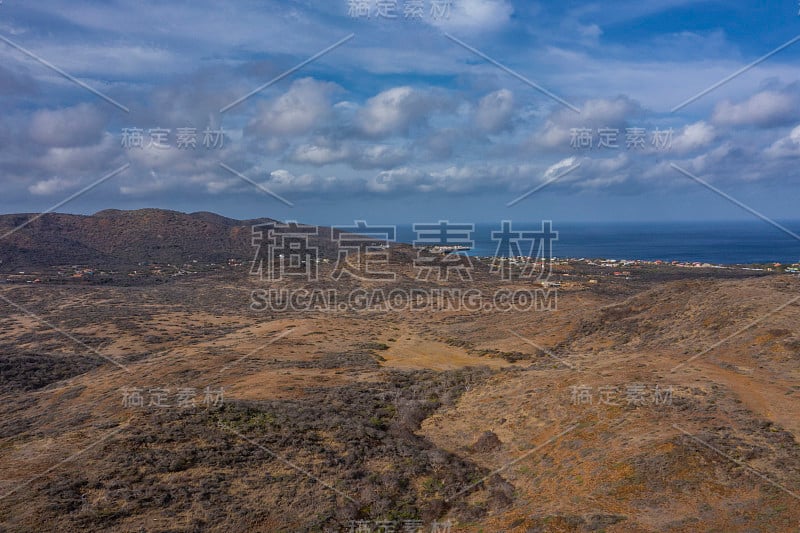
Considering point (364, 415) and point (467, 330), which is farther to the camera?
point (467, 330)

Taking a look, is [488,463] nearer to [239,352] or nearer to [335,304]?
[239,352]

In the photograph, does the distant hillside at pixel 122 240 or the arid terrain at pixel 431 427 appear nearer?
the arid terrain at pixel 431 427

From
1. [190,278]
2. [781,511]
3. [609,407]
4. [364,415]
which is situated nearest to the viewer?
[781,511]

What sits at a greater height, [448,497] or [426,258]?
[426,258]

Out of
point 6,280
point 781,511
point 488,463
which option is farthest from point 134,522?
point 6,280

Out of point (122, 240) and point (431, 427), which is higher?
point (122, 240)

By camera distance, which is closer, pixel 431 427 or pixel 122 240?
pixel 431 427

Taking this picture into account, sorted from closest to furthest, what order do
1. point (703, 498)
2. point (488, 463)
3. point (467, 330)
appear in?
1. point (703, 498)
2. point (488, 463)
3. point (467, 330)
